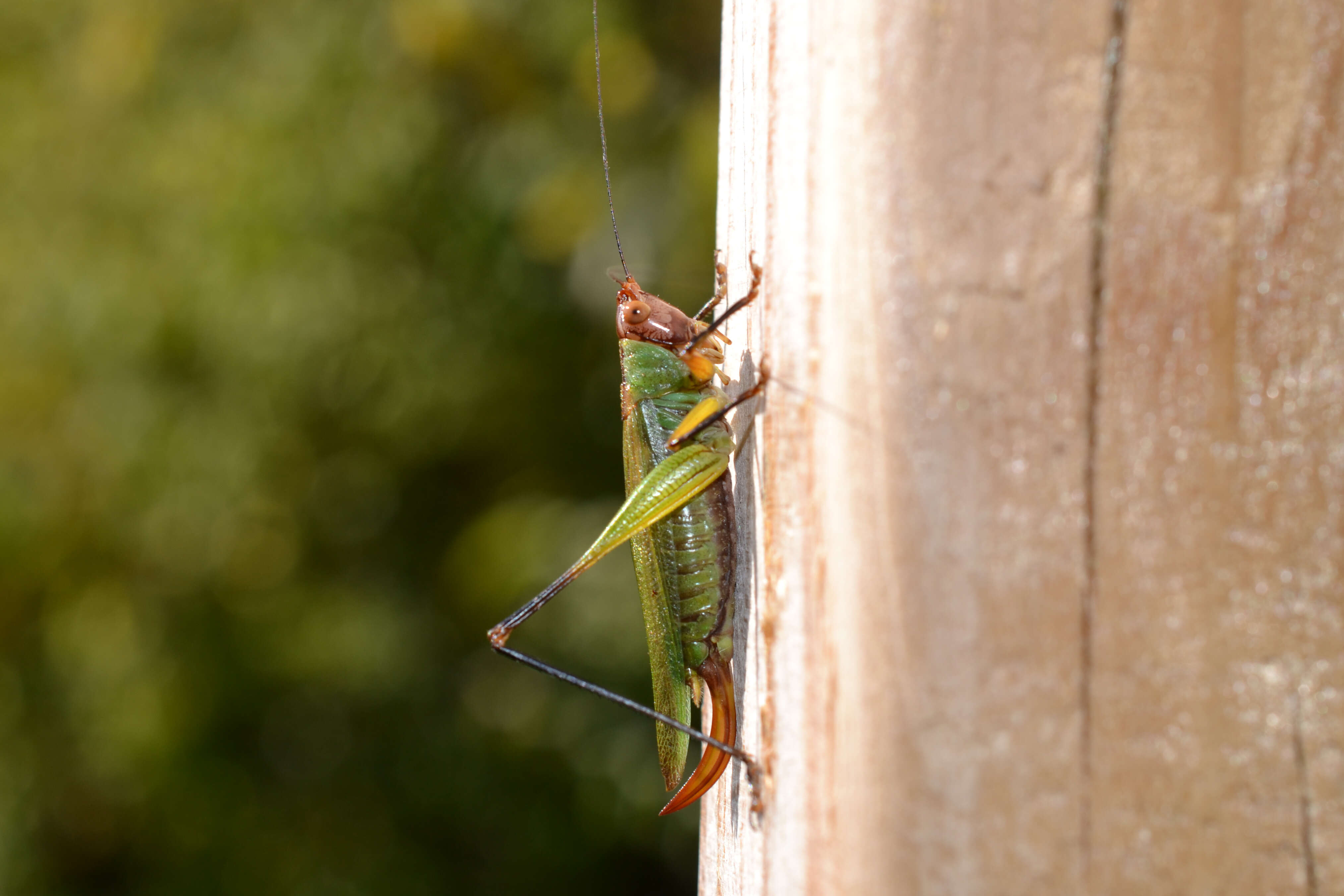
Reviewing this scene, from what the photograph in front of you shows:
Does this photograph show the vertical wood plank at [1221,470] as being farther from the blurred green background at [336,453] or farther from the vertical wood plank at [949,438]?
the blurred green background at [336,453]

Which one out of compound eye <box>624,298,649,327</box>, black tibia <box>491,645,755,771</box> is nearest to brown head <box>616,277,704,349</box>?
compound eye <box>624,298,649,327</box>

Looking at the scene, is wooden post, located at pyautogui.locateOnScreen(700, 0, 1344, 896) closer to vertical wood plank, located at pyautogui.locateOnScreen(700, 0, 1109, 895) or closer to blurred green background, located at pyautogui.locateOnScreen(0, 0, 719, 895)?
vertical wood plank, located at pyautogui.locateOnScreen(700, 0, 1109, 895)

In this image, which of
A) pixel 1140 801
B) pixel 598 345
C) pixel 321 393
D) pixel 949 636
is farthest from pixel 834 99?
pixel 321 393

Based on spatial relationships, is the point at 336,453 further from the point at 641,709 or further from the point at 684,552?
the point at 641,709

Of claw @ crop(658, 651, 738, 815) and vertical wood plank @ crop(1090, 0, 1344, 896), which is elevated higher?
vertical wood plank @ crop(1090, 0, 1344, 896)

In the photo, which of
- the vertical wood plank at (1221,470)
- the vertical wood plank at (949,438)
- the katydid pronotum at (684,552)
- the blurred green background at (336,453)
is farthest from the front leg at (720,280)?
the blurred green background at (336,453)

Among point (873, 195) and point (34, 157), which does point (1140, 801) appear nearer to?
point (873, 195)

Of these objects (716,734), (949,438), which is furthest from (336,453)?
(949,438)
